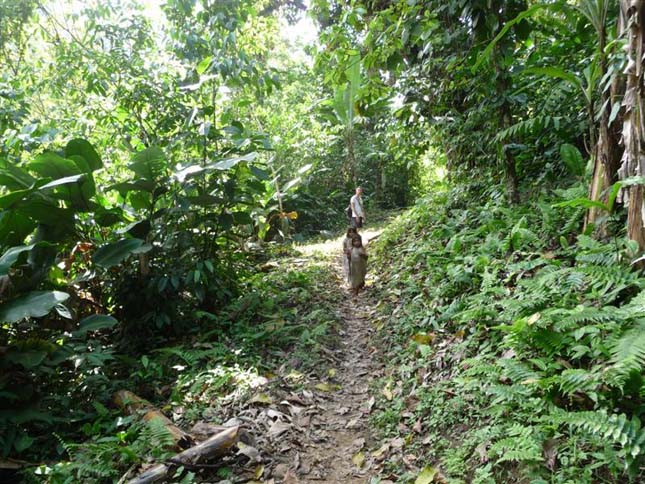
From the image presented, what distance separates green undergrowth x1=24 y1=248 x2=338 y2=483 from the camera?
2.93m

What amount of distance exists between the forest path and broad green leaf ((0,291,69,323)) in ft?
7.68

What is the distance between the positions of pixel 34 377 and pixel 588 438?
4444mm

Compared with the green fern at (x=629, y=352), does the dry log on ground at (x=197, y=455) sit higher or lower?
lower

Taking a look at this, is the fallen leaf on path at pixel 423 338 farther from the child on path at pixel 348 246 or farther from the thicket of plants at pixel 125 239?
the child on path at pixel 348 246

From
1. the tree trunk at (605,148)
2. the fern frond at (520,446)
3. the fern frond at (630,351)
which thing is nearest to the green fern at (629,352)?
the fern frond at (630,351)

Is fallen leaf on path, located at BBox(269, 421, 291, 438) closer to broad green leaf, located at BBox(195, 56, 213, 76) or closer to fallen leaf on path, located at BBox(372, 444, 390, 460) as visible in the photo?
fallen leaf on path, located at BBox(372, 444, 390, 460)

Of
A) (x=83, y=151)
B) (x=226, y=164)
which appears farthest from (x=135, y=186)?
(x=226, y=164)

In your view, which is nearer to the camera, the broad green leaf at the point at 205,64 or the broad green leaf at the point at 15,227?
the broad green leaf at the point at 15,227

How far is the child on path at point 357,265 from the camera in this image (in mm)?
7078

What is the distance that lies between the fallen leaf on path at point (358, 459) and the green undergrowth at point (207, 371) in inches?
46.5

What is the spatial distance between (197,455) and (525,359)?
2.47 metres

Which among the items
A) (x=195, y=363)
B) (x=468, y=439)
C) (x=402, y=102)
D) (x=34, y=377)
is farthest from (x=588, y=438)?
(x=402, y=102)

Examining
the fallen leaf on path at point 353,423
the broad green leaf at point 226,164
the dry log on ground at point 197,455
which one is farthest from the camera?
the broad green leaf at point 226,164

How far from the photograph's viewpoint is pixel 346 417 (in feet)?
12.8
